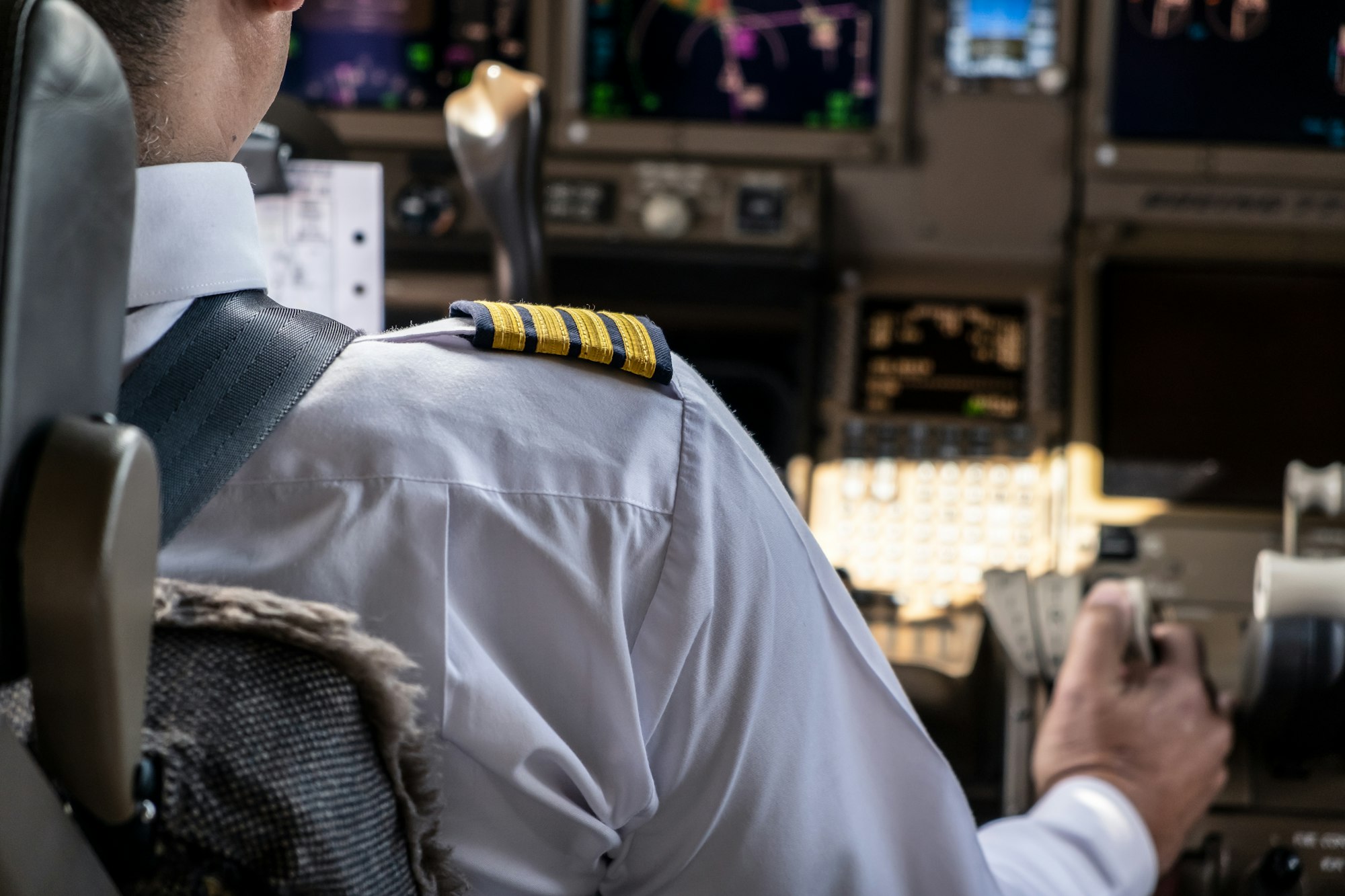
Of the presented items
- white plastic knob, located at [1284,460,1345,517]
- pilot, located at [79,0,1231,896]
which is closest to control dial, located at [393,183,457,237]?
white plastic knob, located at [1284,460,1345,517]

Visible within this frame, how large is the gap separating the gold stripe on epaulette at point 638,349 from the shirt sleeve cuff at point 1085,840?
0.42m

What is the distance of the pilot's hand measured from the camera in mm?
1078

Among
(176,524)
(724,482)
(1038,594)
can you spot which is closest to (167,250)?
(176,524)

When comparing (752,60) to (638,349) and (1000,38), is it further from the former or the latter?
(638,349)

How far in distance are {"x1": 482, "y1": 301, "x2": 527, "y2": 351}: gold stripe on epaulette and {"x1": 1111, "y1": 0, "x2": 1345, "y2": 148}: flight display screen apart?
1.71 meters

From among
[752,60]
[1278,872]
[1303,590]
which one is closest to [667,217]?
[752,60]

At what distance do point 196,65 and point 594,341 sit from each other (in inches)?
7.8

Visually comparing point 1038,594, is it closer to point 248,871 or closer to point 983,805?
point 983,805

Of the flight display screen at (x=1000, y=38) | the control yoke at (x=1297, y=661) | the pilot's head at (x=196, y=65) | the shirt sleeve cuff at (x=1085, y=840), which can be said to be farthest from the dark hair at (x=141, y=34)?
the flight display screen at (x=1000, y=38)

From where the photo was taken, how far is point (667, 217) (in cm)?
205

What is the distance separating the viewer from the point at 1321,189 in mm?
2045

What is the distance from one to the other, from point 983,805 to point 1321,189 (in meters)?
1.23

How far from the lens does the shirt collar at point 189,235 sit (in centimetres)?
56

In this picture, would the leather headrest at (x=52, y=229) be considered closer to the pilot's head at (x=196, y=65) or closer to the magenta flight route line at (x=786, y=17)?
the pilot's head at (x=196, y=65)
